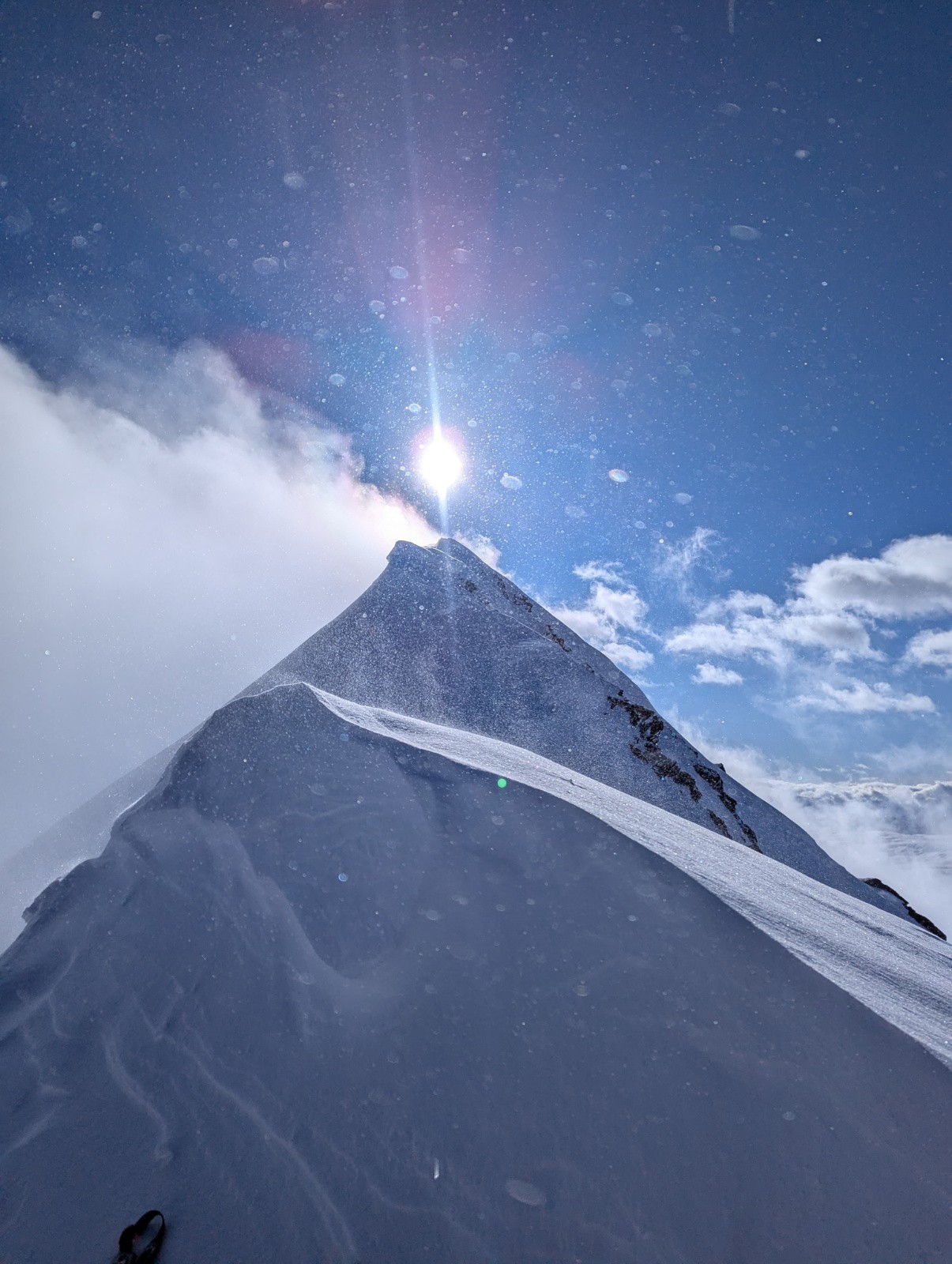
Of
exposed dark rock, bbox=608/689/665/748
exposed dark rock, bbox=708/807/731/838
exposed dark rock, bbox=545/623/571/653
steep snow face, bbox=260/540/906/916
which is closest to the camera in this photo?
steep snow face, bbox=260/540/906/916

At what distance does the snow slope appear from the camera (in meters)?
16.9

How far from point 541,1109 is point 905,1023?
213 centimetres

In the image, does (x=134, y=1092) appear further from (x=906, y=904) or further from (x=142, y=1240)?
(x=906, y=904)

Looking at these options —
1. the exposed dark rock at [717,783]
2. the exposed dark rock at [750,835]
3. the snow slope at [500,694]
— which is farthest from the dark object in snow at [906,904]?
the exposed dark rock at [717,783]

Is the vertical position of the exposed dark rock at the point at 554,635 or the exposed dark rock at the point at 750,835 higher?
the exposed dark rock at the point at 554,635

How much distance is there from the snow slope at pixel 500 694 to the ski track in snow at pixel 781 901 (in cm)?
928

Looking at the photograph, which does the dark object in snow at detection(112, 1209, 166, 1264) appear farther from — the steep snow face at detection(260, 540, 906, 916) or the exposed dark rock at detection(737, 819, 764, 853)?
the exposed dark rock at detection(737, 819, 764, 853)

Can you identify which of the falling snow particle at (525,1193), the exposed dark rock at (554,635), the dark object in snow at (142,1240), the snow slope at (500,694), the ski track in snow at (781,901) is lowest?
the dark object in snow at (142,1240)

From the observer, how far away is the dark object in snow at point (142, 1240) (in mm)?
2681

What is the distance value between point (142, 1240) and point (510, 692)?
15.4m

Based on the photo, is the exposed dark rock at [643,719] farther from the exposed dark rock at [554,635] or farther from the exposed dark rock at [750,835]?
the exposed dark rock at [750,835]

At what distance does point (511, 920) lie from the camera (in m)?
3.96

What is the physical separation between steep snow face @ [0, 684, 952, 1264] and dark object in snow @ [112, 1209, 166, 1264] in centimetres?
6

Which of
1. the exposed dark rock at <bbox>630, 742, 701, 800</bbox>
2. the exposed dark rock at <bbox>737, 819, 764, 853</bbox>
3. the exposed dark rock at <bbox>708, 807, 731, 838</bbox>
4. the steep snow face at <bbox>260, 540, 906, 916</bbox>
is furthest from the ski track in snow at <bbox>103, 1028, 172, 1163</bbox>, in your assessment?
the exposed dark rock at <bbox>737, 819, 764, 853</bbox>
